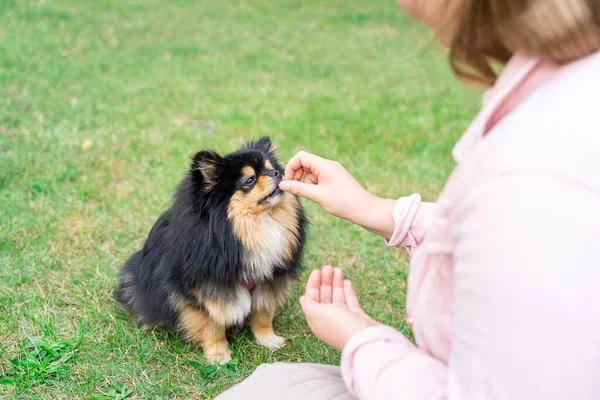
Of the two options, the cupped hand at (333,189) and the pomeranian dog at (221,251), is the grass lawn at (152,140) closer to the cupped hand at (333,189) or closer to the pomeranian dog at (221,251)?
the pomeranian dog at (221,251)

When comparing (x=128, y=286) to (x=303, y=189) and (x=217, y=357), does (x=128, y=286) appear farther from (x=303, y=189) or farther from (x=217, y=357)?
(x=303, y=189)

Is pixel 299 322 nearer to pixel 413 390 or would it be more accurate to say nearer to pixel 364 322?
pixel 364 322

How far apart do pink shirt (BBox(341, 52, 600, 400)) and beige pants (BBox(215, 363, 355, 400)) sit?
0.46m

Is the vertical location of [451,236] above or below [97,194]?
above

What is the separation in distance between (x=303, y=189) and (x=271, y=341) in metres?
1.02

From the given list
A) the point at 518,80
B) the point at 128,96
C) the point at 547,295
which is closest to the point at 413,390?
the point at 547,295

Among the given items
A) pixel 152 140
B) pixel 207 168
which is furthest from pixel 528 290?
pixel 152 140

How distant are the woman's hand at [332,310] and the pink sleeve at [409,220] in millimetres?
442

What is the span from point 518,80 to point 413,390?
672 millimetres

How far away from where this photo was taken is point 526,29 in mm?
1058

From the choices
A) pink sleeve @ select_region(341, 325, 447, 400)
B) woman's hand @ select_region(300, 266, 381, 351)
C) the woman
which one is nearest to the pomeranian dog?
woman's hand @ select_region(300, 266, 381, 351)

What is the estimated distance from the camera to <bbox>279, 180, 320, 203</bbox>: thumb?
2.14 meters

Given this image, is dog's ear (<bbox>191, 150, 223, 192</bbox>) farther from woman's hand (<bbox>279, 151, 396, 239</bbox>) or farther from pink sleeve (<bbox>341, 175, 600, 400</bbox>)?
pink sleeve (<bbox>341, 175, 600, 400</bbox>)

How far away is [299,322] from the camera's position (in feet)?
10.0
